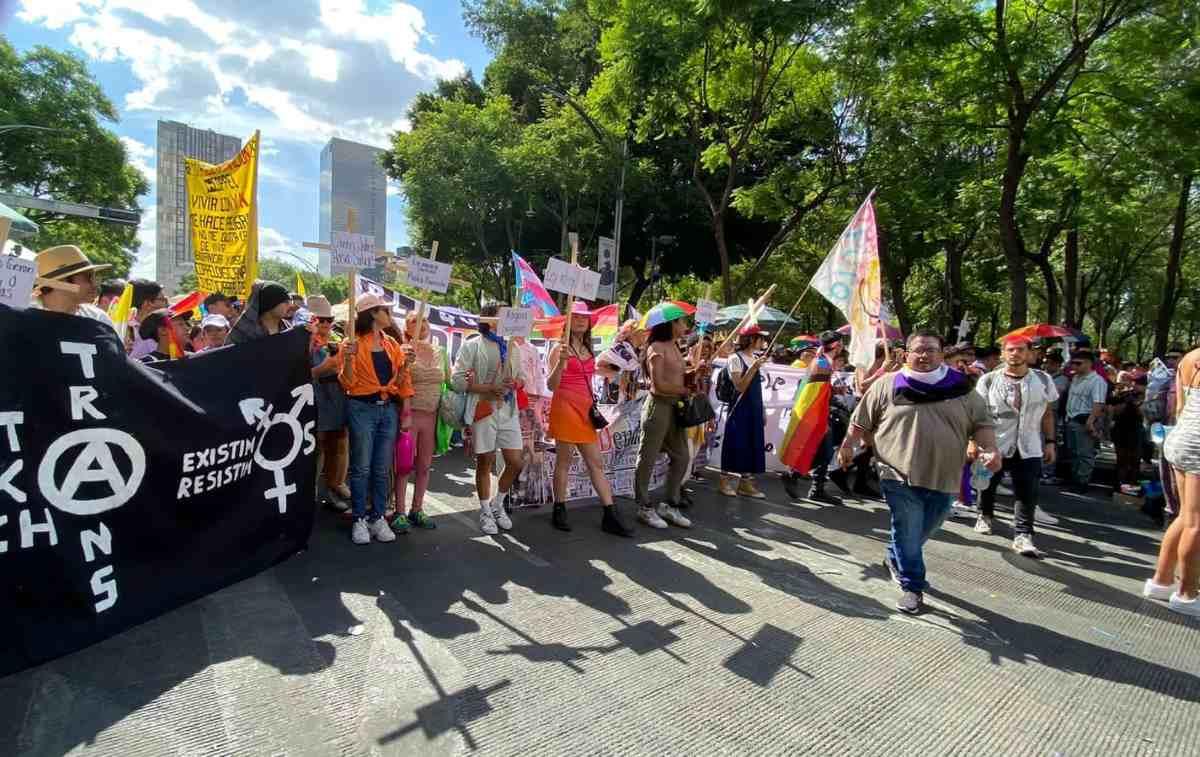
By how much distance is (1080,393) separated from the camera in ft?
30.0

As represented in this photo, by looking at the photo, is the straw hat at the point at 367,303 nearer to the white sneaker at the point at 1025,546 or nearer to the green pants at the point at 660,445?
the green pants at the point at 660,445

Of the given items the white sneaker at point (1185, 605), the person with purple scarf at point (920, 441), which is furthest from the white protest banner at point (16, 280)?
the white sneaker at point (1185, 605)

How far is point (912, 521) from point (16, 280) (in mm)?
5029

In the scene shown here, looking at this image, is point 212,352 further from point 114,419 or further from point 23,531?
point 23,531

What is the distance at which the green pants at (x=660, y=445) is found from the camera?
19.1ft

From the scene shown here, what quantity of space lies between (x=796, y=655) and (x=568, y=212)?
772 inches

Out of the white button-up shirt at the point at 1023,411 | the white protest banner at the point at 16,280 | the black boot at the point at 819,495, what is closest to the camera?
the white protest banner at the point at 16,280

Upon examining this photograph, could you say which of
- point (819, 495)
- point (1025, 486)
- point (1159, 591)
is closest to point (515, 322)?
point (819, 495)

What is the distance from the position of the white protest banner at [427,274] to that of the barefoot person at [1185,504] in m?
5.04

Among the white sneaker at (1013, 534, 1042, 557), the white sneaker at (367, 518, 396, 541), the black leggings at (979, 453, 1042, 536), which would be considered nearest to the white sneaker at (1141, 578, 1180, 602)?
the white sneaker at (1013, 534, 1042, 557)

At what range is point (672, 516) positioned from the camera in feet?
19.5

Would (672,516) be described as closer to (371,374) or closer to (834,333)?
(371,374)

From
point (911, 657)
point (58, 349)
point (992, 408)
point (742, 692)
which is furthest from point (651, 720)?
point (992, 408)

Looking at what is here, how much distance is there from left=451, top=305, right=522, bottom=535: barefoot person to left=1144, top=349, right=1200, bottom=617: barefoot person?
442cm
